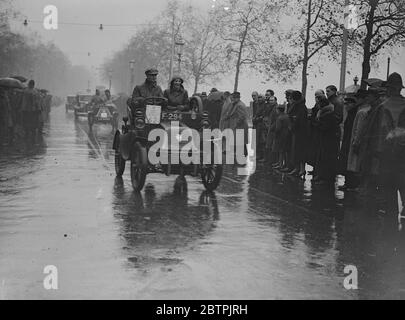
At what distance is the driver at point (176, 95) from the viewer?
12.4m

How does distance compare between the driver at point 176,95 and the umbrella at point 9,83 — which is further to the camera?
the umbrella at point 9,83

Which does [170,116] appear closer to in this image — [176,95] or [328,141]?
[176,95]

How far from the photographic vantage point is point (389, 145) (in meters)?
9.68

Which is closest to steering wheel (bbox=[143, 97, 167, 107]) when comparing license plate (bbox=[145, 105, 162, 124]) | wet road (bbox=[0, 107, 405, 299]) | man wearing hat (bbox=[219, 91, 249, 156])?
license plate (bbox=[145, 105, 162, 124])

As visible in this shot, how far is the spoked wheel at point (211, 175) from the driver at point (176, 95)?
135 cm

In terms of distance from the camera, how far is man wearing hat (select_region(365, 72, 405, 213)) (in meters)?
9.71

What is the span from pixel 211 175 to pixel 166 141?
1021mm

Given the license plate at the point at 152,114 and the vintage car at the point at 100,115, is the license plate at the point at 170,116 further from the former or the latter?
the vintage car at the point at 100,115

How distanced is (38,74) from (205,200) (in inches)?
4258

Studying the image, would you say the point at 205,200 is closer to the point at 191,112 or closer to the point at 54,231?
the point at 191,112

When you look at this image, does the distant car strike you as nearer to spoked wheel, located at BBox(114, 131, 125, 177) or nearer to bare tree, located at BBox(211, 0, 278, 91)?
bare tree, located at BBox(211, 0, 278, 91)

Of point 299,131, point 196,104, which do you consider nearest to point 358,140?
point 196,104

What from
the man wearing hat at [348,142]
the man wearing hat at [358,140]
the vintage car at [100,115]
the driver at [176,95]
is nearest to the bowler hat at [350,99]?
the man wearing hat at [348,142]

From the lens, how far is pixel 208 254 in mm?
6852
